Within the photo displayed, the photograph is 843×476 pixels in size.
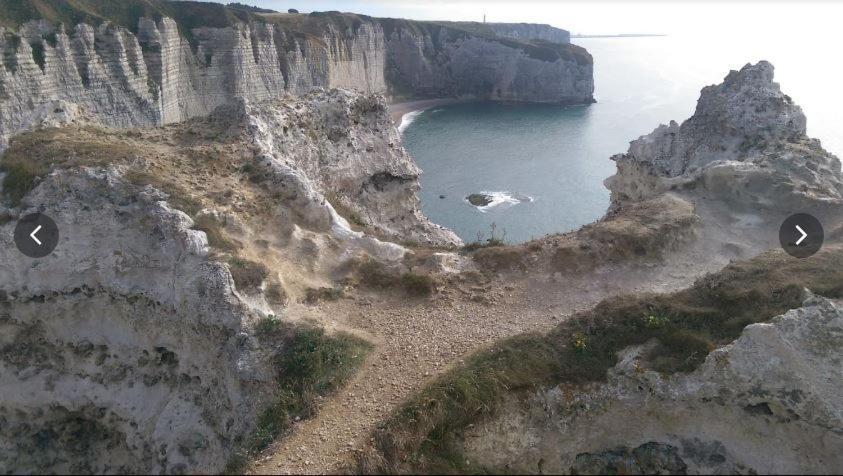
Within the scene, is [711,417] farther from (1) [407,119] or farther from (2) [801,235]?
(1) [407,119]

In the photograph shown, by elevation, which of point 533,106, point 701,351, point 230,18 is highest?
point 230,18

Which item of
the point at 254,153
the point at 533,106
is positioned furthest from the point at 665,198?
the point at 533,106

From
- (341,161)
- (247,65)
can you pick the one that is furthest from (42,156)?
(247,65)

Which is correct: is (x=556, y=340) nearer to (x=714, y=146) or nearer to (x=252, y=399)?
(x=252, y=399)

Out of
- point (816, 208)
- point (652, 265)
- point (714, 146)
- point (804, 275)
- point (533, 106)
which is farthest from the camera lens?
point (533, 106)

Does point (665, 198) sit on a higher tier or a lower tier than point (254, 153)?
lower

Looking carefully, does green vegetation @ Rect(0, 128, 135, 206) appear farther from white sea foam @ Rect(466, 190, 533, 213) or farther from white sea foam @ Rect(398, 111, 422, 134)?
white sea foam @ Rect(398, 111, 422, 134)

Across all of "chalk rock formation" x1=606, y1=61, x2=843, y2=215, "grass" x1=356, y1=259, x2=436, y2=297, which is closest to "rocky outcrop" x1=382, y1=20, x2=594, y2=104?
"chalk rock formation" x1=606, y1=61, x2=843, y2=215
